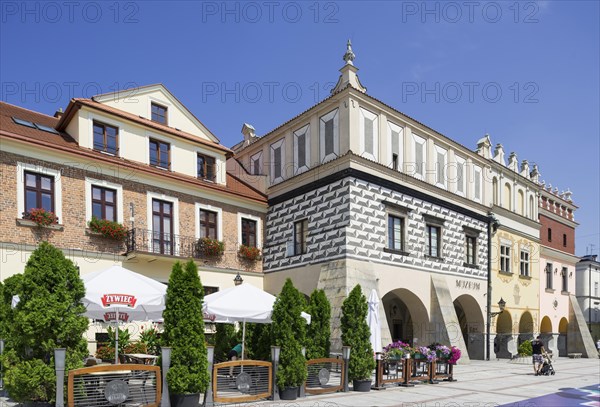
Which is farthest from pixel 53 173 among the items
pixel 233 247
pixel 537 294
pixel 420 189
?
pixel 537 294

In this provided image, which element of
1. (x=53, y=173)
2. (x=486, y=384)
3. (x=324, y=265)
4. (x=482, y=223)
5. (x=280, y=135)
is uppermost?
(x=280, y=135)

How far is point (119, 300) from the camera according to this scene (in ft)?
35.0

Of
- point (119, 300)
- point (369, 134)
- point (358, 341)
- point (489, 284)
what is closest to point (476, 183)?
point (489, 284)

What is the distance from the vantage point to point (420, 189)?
23906mm

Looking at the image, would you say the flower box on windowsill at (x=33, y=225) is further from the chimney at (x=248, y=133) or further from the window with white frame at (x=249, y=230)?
the chimney at (x=248, y=133)

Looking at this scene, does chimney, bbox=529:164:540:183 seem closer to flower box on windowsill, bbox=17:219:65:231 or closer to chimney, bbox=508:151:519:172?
chimney, bbox=508:151:519:172

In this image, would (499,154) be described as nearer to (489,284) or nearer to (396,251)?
(489,284)

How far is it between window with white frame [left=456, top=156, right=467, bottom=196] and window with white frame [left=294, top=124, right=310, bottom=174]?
8.73m

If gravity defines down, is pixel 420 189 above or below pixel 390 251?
above

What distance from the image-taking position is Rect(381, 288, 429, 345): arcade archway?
23045mm

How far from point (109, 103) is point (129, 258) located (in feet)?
21.1

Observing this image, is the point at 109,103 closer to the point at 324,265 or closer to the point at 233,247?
the point at 233,247

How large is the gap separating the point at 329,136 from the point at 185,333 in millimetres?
13234

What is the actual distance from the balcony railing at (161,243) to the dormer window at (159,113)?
5.23 metres
